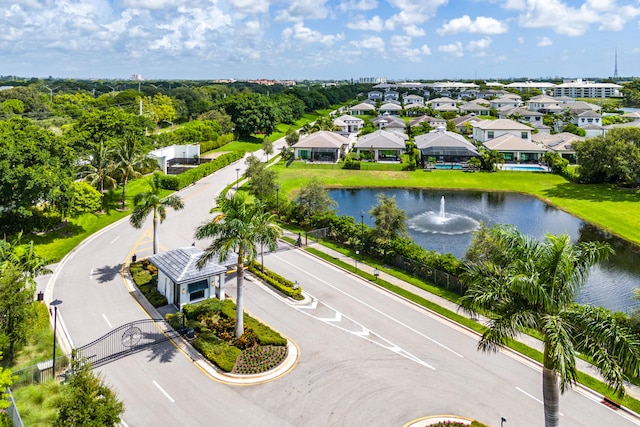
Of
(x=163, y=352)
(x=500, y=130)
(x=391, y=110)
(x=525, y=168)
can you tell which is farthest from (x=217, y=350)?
(x=391, y=110)

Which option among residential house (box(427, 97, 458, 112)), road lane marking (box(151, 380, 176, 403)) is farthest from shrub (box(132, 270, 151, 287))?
residential house (box(427, 97, 458, 112))

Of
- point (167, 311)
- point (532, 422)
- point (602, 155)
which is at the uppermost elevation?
point (602, 155)

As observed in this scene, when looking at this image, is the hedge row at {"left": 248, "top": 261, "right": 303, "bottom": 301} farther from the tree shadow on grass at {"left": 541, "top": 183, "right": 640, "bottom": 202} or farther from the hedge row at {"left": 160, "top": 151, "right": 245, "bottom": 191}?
the tree shadow on grass at {"left": 541, "top": 183, "right": 640, "bottom": 202}

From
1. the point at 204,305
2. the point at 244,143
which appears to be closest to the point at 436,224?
the point at 204,305

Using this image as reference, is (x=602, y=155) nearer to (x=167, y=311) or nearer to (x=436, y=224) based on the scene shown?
(x=436, y=224)

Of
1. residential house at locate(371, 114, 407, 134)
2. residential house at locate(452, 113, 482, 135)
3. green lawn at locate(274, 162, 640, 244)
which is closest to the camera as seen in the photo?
green lawn at locate(274, 162, 640, 244)

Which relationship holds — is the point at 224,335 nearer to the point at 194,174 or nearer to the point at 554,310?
A: the point at 554,310

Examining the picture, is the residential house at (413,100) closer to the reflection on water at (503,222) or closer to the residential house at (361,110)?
the residential house at (361,110)
